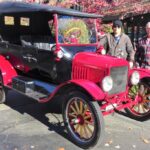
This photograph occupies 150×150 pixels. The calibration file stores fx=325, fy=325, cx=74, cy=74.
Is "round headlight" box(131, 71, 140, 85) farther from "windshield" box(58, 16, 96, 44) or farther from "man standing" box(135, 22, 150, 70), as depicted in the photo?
"windshield" box(58, 16, 96, 44)

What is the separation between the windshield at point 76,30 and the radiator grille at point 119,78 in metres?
1.05

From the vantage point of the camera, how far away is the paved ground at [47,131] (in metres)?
4.93

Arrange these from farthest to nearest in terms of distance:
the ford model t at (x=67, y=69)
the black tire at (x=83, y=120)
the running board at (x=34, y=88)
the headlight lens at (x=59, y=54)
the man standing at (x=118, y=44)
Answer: the man standing at (x=118, y=44)
the running board at (x=34, y=88)
the headlight lens at (x=59, y=54)
the ford model t at (x=67, y=69)
the black tire at (x=83, y=120)

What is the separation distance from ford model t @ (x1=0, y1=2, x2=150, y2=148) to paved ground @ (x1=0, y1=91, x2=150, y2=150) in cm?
27

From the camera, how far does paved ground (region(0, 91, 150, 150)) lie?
4.93 metres

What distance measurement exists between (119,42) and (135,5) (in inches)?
214

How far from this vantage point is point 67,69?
209 inches

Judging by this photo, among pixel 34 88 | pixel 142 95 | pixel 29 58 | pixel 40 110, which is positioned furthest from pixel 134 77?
pixel 40 110

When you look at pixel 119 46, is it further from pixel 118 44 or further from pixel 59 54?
pixel 59 54

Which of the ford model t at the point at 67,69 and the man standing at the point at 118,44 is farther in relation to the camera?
the man standing at the point at 118,44

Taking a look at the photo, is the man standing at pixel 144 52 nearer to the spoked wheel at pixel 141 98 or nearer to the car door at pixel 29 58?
the spoked wheel at pixel 141 98

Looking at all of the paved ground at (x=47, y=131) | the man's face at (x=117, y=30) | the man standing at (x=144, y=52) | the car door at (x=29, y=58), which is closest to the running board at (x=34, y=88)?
the car door at (x=29, y=58)

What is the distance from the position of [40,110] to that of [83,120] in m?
1.88

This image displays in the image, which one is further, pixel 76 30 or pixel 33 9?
pixel 76 30
